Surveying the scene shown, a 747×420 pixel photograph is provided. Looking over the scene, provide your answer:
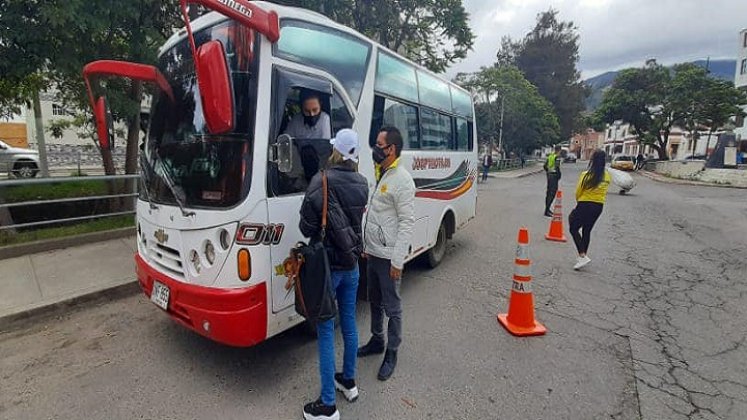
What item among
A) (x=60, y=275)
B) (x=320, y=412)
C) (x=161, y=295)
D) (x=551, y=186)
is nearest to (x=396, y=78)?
(x=161, y=295)

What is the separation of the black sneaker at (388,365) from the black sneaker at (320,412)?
565 millimetres

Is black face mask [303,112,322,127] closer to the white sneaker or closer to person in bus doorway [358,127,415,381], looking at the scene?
person in bus doorway [358,127,415,381]

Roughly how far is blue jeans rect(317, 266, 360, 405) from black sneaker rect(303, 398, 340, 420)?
35mm

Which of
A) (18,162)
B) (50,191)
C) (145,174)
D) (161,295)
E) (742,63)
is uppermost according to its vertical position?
(742,63)

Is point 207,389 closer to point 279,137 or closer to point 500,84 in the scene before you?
point 279,137

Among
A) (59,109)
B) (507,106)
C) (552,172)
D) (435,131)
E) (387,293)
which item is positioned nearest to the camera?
(387,293)

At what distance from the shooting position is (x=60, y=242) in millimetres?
Answer: 5727

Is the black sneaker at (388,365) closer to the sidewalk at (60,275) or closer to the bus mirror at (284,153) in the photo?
the bus mirror at (284,153)

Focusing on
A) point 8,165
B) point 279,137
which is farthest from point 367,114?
point 8,165

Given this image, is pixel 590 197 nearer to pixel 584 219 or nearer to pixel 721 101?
pixel 584 219

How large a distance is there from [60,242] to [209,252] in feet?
15.7

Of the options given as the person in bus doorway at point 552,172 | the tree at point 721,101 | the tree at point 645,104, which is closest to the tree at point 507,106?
the tree at point 645,104

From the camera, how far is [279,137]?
2594 mm

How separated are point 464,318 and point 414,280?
123 centimetres
